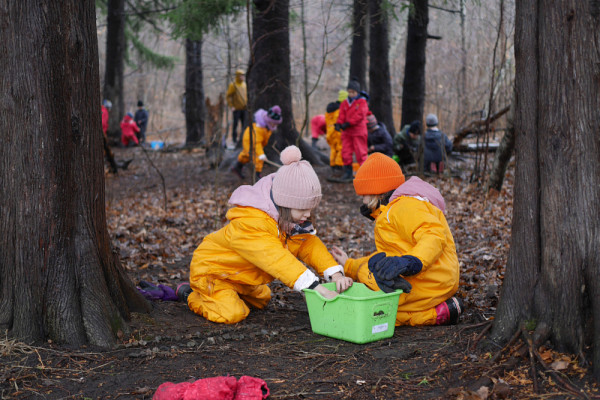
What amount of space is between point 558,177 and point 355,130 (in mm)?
8835

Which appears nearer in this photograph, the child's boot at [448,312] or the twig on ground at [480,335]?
the twig on ground at [480,335]

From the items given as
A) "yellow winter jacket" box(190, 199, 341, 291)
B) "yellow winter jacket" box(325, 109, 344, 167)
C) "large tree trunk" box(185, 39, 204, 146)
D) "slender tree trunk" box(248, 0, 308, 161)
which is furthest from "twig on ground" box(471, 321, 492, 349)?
"large tree trunk" box(185, 39, 204, 146)

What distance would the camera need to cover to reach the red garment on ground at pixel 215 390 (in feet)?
9.07

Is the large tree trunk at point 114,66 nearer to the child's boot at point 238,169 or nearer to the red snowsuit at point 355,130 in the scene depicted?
the child's boot at point 238,169

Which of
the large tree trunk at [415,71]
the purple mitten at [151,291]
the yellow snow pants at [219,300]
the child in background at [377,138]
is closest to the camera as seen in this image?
the yellow snow pants at [219,300]

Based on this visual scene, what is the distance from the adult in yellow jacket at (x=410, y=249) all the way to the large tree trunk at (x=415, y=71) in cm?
874

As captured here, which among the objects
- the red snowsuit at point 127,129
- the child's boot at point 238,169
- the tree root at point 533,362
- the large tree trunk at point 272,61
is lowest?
the tree root at point 533,362

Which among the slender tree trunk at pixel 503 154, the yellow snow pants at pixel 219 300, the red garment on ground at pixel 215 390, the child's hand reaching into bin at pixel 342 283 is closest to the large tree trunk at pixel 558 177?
the child's hand reaching into bin at pixel 342 283

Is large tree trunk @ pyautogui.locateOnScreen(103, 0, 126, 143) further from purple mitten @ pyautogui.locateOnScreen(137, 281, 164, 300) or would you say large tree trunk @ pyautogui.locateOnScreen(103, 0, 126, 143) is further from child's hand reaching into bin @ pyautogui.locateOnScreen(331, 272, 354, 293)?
child's hand reaching into bin @ pyautogui.locateOnScreen(331, 272, 354, 293)

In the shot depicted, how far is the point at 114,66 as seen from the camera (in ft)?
64.7

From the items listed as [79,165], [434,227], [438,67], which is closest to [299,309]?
[434,227]

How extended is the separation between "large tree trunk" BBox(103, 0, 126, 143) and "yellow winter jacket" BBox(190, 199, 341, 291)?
15.7m

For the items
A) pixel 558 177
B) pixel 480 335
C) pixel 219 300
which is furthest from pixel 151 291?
pixel 558 177

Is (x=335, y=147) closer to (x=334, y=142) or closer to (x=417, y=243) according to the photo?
(x=334, y=142)
